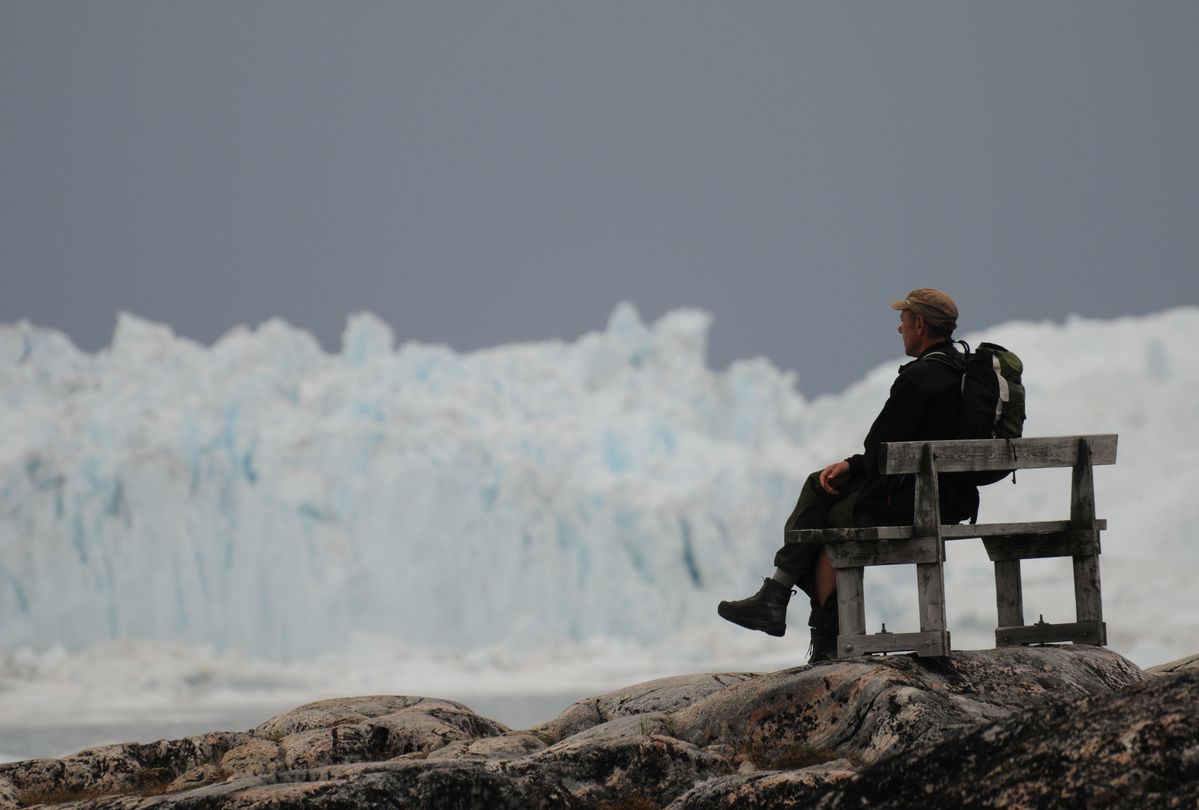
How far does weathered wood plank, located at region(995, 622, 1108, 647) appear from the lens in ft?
24.4

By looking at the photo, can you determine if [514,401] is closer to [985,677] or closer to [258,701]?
[258,701]

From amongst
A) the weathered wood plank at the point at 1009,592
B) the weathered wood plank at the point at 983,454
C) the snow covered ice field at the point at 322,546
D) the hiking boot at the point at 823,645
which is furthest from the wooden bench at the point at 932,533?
the snow covered ice field at the point at 322,546

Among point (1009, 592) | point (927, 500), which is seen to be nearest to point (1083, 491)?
point (1009, 592)

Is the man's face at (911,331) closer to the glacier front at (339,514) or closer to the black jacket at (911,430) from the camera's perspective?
the black jacket at (911,430)

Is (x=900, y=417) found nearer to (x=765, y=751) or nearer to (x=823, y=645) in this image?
(x=823, y=645)

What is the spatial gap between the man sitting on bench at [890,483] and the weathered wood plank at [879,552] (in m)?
0.19

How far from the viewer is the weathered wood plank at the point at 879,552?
260 inches

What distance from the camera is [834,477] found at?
271 inches

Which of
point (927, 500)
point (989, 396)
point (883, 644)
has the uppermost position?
point (989, 396)

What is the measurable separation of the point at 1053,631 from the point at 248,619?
4718 cm

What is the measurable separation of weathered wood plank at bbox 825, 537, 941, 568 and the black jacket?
0.19 m

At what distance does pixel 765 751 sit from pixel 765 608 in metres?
0.72

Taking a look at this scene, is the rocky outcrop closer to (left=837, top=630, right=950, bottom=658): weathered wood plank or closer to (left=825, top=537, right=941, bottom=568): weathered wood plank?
(left=837, top=630, right=950, bottom=658): weathered wood plank

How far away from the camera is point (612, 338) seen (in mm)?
64375
